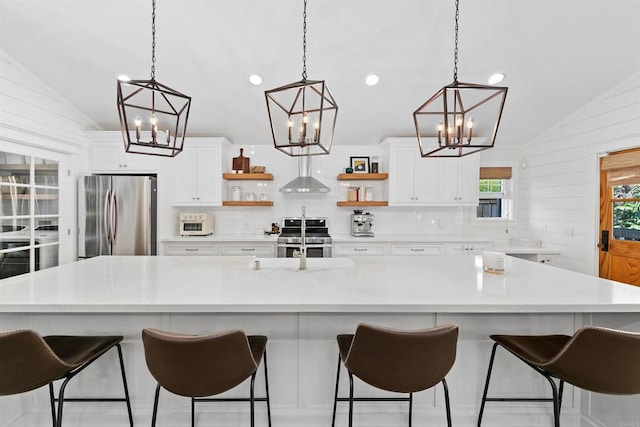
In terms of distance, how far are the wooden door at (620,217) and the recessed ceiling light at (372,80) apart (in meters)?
2.64

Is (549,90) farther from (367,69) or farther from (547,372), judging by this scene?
(547,372)

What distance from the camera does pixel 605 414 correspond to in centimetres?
181

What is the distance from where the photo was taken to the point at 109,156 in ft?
14.2

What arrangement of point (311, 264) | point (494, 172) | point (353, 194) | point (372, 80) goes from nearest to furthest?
1. point (311, 264)
2. point (372, 80)
3. point (353, 194)
4. point (494, 172)

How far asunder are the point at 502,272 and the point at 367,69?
94.0 inches

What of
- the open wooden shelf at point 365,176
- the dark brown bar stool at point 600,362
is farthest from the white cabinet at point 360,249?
the dark brown bar stool at point 600,362

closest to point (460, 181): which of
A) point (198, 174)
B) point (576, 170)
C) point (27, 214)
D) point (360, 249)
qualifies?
point (576, 170)

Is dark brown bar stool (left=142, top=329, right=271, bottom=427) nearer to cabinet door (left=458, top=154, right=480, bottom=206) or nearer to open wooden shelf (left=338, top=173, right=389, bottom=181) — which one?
open wooden shelf (left=338, top=173, right=389, bottom=181)

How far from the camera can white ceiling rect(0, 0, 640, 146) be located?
2779 mm

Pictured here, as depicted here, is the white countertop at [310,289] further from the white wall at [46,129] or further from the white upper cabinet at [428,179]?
the white upper cabinet at [428,179]

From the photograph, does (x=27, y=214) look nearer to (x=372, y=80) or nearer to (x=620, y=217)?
(x=372, y=80)

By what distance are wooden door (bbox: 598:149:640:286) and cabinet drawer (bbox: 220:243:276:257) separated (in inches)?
151

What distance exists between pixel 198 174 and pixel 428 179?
314 cm

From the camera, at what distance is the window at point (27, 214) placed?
3.31 m
